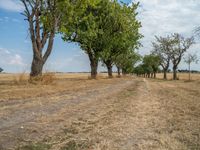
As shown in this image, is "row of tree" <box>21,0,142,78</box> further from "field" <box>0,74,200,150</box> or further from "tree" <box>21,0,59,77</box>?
"field" <box>0,74,200,150</box>

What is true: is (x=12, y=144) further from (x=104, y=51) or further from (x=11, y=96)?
(x=104, y=51)

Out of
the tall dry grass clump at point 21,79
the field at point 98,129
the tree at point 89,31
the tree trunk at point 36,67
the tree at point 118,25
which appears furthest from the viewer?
the tree at point 118,25

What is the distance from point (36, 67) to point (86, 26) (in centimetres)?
1791

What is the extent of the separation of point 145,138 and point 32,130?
2521mm

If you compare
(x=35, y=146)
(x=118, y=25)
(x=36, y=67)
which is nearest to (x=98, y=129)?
(x=35, y=146)

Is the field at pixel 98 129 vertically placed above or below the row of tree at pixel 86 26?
below

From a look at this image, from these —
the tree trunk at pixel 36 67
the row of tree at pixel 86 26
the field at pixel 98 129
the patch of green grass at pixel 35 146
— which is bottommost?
the patch of green grass at pixel 35 146

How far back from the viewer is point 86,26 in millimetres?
41594

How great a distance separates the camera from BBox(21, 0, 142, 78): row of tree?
25.0 m

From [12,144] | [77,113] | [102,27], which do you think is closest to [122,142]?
[12,144]

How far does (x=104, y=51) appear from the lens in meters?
46.3

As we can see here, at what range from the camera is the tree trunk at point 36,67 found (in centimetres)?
2472

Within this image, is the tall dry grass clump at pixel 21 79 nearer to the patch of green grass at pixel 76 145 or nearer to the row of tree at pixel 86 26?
the row of tree at pixel 86 26

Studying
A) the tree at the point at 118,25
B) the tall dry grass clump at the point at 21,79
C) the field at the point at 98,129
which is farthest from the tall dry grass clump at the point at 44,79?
the tree at the point at 118,25
